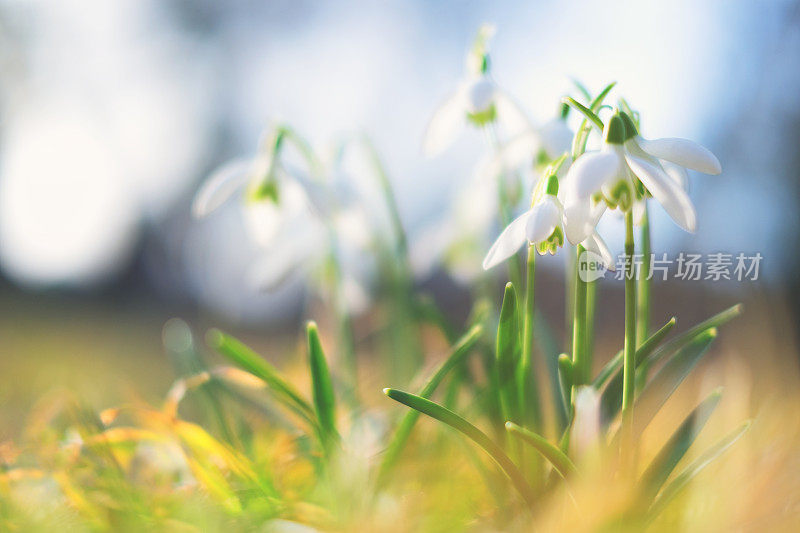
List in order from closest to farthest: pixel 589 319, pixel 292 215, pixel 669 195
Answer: pixel 669 195 < pixel 589 319 < pixel 292 215

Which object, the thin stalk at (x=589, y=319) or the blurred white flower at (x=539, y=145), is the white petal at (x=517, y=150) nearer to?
the blurred white flower at (x=539, y=145)

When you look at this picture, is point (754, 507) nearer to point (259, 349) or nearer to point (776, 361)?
point (776, 361)

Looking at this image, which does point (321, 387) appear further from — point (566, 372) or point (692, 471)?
point (692, 471)

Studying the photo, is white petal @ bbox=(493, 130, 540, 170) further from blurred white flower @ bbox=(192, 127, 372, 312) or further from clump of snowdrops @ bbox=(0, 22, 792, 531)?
blurred white flower @ bbox=(192, 127, 372, 312)

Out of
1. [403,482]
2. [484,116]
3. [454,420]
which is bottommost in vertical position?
[403,482]

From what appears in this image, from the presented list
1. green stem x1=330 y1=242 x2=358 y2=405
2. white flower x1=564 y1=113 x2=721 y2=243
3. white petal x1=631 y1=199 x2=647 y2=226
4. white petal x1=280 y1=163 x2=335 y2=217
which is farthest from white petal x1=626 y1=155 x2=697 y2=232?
green stem x1=330 y1=242 x2=358 y2=405

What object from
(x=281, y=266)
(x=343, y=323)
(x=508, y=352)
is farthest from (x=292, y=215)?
(x=508, y=352)

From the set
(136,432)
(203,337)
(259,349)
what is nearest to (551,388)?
(136,432)
